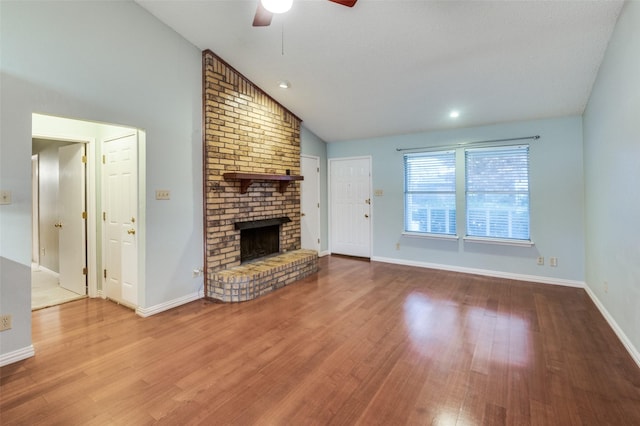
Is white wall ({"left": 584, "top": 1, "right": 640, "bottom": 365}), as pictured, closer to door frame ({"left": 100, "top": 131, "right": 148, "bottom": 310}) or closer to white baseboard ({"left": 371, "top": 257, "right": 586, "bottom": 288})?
white baseboard ({"left": 371, "top": 257, "right": 586, "bottom": 288})

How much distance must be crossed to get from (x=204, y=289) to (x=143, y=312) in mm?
754

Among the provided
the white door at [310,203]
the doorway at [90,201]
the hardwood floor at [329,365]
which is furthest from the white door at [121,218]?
the white door at [310,203]

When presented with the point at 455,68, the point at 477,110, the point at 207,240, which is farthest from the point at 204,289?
the point at 477,110

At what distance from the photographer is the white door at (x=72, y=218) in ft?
12.8

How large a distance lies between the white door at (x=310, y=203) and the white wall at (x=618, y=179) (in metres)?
4.24

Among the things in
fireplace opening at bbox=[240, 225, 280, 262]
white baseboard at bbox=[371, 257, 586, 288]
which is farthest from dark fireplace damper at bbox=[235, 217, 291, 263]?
white baseboard at bbox=[371, 257, 586, 288]

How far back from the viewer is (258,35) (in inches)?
136

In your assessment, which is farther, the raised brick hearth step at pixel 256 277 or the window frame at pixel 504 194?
the window frame at pixel 504 194

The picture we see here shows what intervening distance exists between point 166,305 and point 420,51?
161 inches

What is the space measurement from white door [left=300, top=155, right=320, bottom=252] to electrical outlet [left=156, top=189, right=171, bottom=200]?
2666 millimetres

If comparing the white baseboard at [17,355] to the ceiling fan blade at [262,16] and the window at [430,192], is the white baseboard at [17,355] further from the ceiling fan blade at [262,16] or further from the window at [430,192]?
the window at [430,192]

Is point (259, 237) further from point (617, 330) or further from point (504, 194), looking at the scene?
point (617, 330)

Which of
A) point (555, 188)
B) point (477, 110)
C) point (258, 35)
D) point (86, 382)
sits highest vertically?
point (258, 35)

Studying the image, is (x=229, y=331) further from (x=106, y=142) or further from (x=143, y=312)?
(x=106, y=142)
